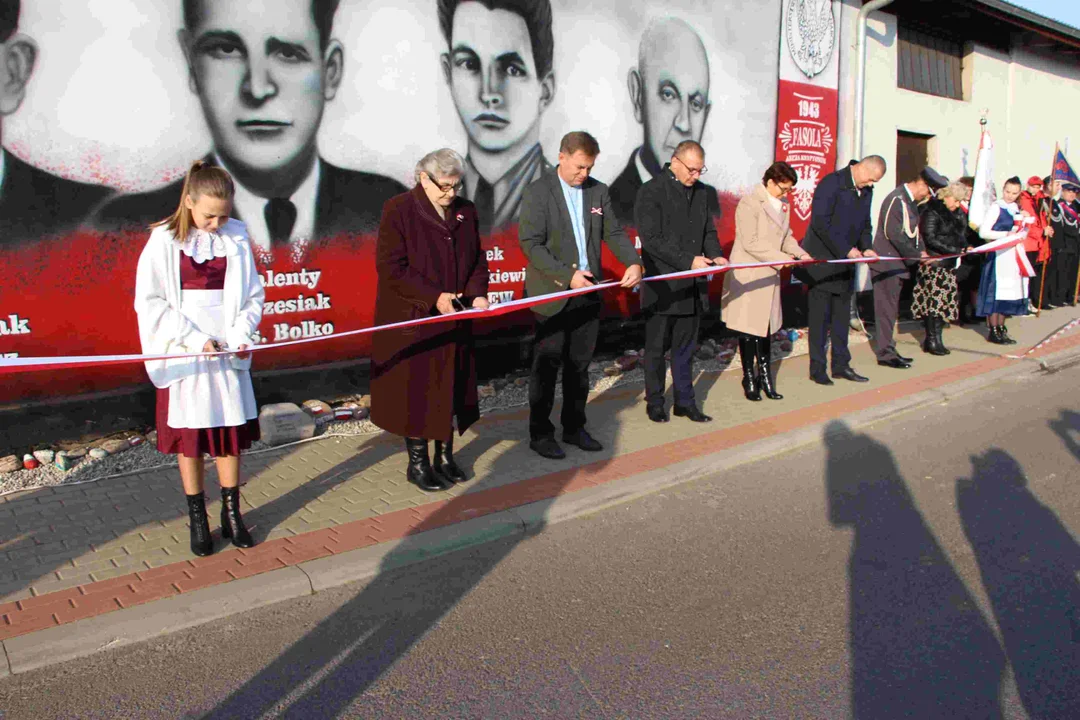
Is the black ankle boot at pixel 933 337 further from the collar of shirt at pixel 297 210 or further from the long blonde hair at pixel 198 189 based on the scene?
the long blonde hair at pixel 198 189

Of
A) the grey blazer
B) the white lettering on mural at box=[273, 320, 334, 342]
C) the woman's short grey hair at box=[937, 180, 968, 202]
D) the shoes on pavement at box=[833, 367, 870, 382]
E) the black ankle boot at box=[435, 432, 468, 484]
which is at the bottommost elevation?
the black ankle boot at box=[435, 432, 468, 484]

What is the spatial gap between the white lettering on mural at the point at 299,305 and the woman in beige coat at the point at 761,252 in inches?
131

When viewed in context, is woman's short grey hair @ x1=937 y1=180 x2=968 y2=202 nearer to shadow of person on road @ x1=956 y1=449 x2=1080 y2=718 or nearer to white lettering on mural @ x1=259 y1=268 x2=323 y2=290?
shadow of person on road @ x1=956 y1=449 x2=1080 y2=718

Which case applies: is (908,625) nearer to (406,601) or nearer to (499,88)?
(406,601)

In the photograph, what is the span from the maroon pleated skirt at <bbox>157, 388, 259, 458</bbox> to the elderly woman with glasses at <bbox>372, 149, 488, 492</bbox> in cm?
103

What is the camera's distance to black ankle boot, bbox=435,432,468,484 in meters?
5.34

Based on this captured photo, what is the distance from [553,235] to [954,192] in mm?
6026

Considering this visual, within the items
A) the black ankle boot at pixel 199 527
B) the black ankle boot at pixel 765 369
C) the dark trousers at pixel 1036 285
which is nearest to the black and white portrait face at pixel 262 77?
the black ankle boot at pixel 199 527

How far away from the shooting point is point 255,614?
3.75 meters

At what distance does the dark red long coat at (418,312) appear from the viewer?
4938 mm

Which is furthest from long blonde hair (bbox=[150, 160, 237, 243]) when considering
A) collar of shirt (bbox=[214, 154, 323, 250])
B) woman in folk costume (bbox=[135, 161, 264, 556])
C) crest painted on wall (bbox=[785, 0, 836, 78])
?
crest painted on wall (bbox=[785, 0, 836, 78])

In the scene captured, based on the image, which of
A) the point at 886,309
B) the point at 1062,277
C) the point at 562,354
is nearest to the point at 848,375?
the point at 886,309

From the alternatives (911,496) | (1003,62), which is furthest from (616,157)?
(1003,62)

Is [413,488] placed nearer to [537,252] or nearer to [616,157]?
[537,252]
